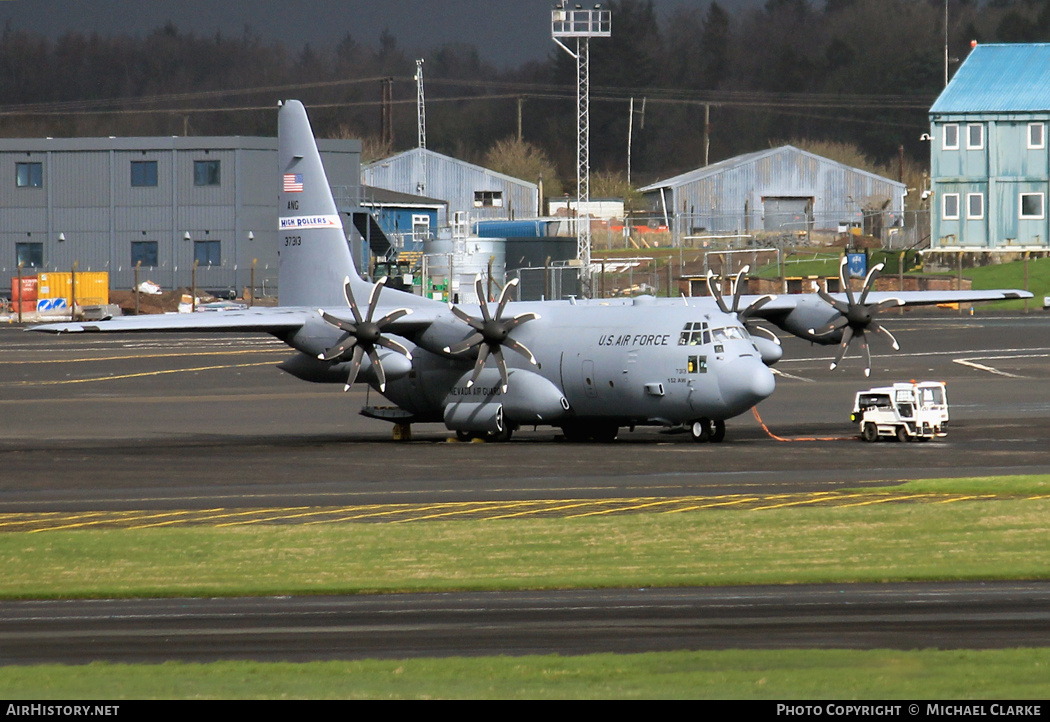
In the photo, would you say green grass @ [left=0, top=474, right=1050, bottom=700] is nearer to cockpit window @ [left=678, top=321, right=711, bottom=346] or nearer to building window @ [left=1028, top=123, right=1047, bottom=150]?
cockpit window @ [left=678, top=321, right=711, bottom=346]

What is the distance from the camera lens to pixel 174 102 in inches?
4560

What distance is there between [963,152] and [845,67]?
151ft

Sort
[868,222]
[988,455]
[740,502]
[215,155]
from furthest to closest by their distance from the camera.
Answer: [868,222]
[215,155]
[988,455]
[740,502]

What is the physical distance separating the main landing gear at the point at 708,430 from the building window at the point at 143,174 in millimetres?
68483

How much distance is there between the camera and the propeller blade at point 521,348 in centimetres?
3864

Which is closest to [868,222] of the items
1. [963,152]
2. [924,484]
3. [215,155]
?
[963,152]

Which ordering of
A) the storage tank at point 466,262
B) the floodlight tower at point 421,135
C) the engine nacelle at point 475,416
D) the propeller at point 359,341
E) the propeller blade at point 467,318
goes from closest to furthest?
the propeller at point 359,341 < the propeller blade at point 467,318 < the engine nacelle at point 475,416 < the storage tank at point 466,262 < the floodlight tower at point 421,135

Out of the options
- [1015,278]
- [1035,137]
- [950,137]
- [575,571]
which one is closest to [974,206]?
[950,137]

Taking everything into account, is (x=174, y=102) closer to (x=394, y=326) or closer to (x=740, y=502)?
(x=394, y=326)

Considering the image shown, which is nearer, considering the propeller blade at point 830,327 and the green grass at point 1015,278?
the propeller blade at point 830,327

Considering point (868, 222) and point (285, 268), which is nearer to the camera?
point (285, 268)

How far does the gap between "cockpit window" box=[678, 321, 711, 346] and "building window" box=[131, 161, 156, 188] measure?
6884cm

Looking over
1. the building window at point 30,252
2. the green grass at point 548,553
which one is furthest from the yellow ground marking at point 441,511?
the building window at point 30,252

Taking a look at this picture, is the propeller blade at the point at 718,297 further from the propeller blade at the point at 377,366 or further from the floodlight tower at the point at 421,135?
the floodlight tower at the point at 421,135
